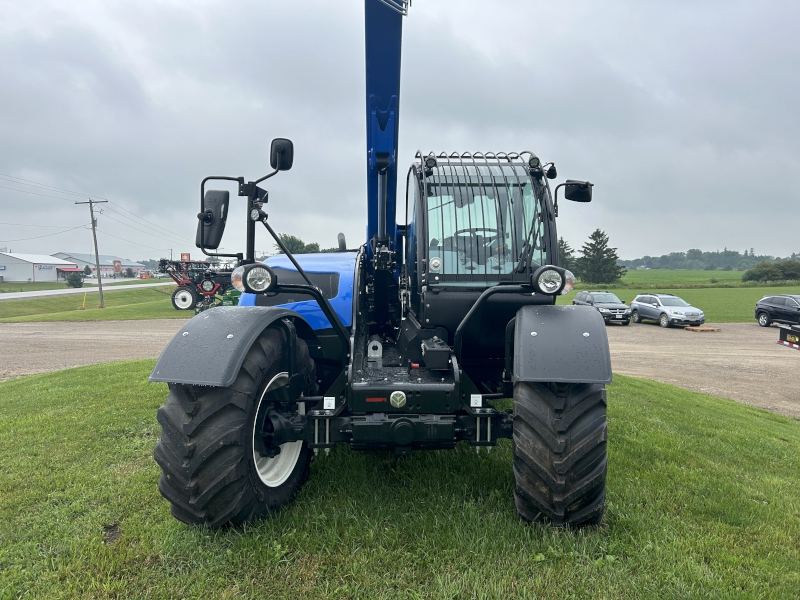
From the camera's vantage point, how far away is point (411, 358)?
4.15 m

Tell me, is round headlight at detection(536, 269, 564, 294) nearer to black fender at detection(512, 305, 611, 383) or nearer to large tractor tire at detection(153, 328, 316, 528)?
black fender at detection(512, 305, 611, 383)

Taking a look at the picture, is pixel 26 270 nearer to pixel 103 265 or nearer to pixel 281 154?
pixel 103 265

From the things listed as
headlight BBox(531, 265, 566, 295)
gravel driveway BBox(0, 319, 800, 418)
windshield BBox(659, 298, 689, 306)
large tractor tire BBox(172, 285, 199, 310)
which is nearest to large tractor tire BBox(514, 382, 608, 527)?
headlight BBox(531, 265, 566, 295)

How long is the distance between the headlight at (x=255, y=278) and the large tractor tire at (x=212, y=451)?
0.44m

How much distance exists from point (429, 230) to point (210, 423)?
2273 millimetres

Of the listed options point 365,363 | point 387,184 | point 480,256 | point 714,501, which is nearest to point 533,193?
point 480,256

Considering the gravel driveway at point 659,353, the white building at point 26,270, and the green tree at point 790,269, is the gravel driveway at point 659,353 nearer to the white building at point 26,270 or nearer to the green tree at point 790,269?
the green tree at point 790,269

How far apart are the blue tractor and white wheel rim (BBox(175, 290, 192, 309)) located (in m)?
22.9

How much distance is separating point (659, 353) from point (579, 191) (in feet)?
46.8

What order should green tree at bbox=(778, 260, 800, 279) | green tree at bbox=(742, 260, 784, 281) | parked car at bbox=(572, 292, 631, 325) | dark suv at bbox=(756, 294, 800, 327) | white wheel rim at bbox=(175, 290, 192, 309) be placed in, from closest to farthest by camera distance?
dark suv at bbox=(756, 294, 800, 327), parked car at bbox=(572, 292, 631, 325), white wheel rim at bbox=(175, 290, 192, 309), green tree at bbox=(778, 260, 800, 279), green tree at bbox=(742, 260, 784, 281)

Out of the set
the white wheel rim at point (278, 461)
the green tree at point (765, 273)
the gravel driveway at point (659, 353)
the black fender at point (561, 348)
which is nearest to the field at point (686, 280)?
the green tree at point (765, 273)

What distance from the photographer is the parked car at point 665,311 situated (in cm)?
2411

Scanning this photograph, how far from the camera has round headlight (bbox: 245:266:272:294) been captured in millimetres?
3361

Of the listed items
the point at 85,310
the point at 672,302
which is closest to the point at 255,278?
the point at 672,302
